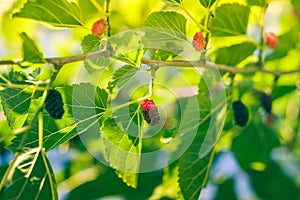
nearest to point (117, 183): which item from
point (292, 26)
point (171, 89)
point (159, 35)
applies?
point (171, 89)

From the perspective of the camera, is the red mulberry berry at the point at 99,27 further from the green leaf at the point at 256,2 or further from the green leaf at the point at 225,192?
the green leaf at the point at 225,192

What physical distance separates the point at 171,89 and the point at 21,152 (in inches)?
30.6

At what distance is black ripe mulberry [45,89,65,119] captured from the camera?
3.58ft

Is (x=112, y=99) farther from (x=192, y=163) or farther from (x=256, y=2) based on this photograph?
(x=256, y=2)

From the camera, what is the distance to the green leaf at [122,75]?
1175mm

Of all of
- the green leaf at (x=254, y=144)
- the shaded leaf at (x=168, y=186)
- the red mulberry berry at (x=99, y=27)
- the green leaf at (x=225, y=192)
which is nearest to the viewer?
the red mulberry berry at (x=99, y=27)

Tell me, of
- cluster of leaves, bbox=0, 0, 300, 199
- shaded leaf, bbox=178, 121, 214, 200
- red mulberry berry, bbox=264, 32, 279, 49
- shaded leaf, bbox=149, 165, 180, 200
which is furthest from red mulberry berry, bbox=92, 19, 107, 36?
red mulberry berry, bbox=264, 32, 279, 49

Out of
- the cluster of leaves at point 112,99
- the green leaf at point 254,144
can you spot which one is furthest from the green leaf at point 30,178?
the green leaf at point 254,144

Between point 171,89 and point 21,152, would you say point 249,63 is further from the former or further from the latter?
point 21,152

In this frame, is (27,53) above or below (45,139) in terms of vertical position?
above

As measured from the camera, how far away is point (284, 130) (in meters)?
2.13

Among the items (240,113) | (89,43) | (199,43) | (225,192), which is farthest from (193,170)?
(225,192)

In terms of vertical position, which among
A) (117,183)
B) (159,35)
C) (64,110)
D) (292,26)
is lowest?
(117,183)

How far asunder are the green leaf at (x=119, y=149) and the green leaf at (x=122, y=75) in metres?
0.07
